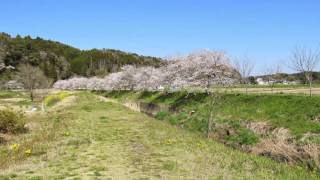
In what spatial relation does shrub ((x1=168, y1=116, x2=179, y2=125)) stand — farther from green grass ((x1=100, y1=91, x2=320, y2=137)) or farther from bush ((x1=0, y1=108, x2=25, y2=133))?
bush ((x1=0, y1=108, x2=25, y2=133))

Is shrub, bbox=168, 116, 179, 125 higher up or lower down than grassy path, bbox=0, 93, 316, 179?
lower down

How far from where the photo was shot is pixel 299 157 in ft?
58.7

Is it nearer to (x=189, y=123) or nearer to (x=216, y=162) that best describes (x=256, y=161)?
(x=216, y=162)

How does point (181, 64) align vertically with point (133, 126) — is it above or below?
above

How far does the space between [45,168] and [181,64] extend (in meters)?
49.7

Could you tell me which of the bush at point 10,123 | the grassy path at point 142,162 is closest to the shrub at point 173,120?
the grassy path at point 142,162

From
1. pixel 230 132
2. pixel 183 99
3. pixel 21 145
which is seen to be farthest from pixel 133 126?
pixel 183 99

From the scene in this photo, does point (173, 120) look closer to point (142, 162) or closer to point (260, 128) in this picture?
point (260, 128)

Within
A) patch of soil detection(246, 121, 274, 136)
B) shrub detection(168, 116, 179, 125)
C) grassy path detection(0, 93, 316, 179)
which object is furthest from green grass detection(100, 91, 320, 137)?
grassy path detection(0, 93, 316, 179)

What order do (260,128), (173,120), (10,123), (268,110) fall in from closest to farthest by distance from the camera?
(10,123), (260,128), (268,110), (173,120)

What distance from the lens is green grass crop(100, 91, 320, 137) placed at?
2730 centimetres

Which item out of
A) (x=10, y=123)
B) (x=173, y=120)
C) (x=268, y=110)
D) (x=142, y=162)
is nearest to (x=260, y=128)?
(x=268, y=110)

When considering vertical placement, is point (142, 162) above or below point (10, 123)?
below

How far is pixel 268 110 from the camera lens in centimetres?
3388
